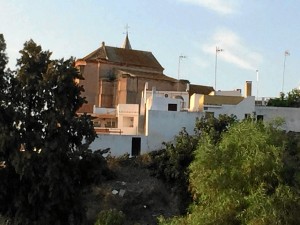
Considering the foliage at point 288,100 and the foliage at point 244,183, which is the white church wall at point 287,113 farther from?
the foliage at point 244,183

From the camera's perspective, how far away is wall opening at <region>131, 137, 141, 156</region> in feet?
118

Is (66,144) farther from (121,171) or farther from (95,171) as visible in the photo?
(121,171)

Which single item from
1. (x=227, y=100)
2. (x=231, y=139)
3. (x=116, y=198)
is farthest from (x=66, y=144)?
(x=227, y=100)

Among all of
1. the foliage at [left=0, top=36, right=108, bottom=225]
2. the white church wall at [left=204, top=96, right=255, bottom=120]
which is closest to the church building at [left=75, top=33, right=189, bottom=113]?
the white church wall at [left=204, top=96, right=255, bottom=120]

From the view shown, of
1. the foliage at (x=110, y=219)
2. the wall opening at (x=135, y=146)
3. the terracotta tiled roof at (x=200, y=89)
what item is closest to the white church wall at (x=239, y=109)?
the wall opening at (x=135, y=146)

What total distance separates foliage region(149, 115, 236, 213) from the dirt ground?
70 cm

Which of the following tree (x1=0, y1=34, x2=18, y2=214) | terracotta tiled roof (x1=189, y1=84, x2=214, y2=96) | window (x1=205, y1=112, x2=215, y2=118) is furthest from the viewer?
terracotta tiled roof (x1=189, y1=84, x2=214, y2=96)

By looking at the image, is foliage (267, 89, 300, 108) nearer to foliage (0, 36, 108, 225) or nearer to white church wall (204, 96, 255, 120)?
white church wall (204, 96, 255, 120)

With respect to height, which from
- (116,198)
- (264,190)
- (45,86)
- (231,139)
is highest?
(45,86)

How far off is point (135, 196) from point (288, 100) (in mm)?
13943

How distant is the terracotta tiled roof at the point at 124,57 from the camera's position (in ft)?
155

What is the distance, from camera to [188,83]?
46.4 m

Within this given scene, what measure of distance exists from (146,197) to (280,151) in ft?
53.9

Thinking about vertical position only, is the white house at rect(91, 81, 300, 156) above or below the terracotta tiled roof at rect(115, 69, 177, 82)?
below
